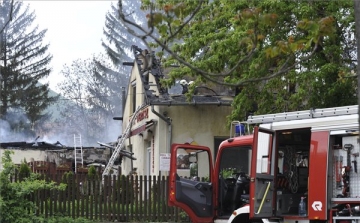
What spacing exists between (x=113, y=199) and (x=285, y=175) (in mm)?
8155

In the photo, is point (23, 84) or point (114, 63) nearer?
point (23, 84)

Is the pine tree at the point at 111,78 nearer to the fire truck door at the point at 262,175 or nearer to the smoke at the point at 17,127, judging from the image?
the smoke at the point at 17,127

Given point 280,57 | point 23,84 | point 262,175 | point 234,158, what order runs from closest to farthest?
1. point 262,175
2. point 234,158
3. point 280,57
4. point 23,84

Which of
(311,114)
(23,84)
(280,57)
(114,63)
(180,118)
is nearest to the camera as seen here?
(311,114)

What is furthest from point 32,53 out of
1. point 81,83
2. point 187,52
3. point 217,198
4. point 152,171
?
point 217,198

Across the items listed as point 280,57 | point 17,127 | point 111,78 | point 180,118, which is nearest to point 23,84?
point 17,127

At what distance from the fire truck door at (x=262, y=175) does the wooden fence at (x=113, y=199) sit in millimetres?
7661

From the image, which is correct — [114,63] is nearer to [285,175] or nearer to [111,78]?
[111,78]

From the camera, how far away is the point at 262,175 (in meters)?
11.9

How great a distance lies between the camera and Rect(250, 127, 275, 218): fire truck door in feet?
38.7

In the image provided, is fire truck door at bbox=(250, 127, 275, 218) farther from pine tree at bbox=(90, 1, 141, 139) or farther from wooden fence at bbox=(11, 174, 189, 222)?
pine tree at bbox=(90, 1, 141, 139)

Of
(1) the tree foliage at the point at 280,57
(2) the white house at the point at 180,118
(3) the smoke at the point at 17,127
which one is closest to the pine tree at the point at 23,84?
(3) the smoke at the point at 17,127

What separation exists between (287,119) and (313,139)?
2.78 feet

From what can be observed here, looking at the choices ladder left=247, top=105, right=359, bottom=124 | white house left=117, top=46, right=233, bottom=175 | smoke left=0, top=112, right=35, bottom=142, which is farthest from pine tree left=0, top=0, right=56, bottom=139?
ladder left=247, top=105, right=359, bottom=124
